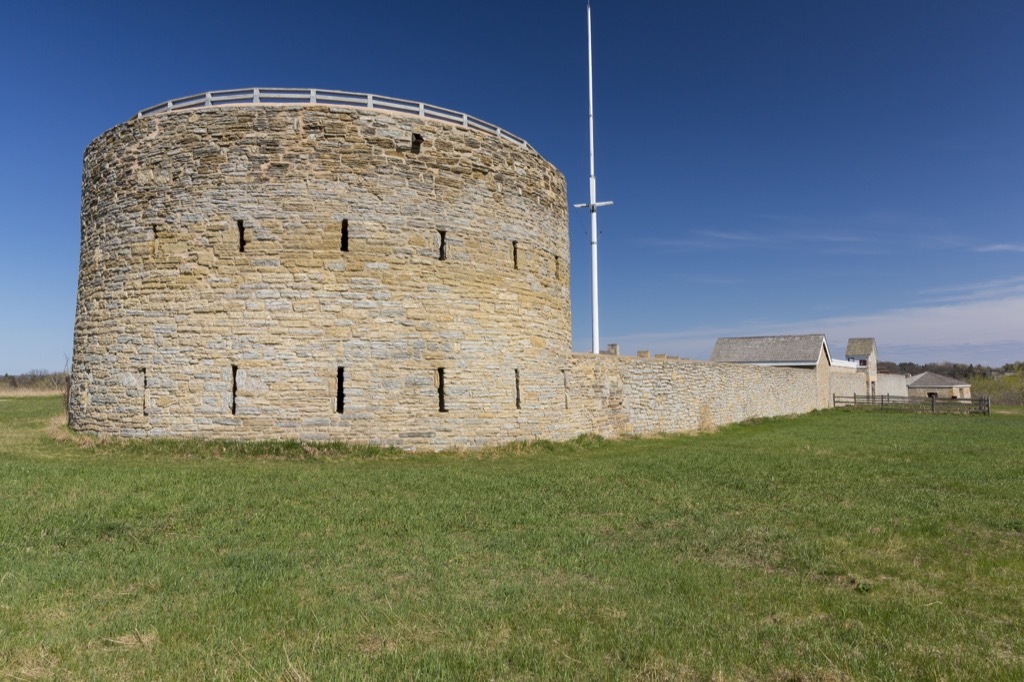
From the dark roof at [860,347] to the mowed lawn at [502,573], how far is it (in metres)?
51.4

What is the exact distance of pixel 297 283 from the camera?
1402 cm

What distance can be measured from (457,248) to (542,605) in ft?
36.3

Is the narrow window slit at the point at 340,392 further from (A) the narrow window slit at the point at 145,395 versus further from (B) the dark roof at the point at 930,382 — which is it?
(B) the dark roof at the point at 930,382

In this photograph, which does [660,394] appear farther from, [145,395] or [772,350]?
[772,350]

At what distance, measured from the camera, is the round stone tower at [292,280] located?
1392 cm

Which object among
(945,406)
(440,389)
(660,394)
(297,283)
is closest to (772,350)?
(945,406)

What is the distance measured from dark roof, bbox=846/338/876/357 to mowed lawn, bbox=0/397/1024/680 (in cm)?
5138

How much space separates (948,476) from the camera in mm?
11906

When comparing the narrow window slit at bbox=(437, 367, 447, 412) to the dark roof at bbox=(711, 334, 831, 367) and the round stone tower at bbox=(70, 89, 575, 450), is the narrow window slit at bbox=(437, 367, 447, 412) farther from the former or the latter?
the dark roof at bbox=(711, 334, 831, 367)

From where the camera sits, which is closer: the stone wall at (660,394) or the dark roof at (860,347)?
the stone wall at (660,394)

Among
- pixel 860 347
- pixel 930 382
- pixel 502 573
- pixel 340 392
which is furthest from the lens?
pixel 930 382

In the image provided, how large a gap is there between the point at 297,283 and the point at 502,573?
32.4 feet

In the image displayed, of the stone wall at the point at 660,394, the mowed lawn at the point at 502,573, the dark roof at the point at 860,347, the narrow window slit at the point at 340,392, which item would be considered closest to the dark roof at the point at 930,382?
the dark roof at the point at 860,347

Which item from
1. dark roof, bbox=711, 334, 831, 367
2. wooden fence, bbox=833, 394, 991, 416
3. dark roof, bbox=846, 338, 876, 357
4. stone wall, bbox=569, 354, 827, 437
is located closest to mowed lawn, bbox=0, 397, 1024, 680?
stone wall, bbox=569, 354, 827, 437
